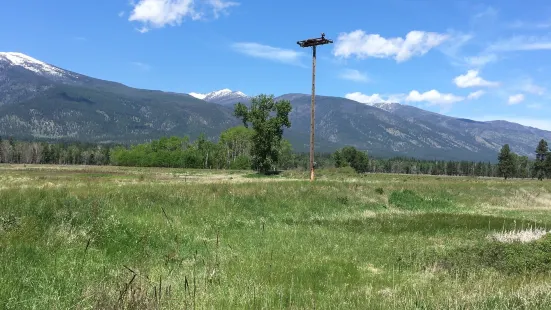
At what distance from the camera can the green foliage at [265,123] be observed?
248 feet

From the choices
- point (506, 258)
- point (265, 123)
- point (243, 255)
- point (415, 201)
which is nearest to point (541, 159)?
point (265, 123)

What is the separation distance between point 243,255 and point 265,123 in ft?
210

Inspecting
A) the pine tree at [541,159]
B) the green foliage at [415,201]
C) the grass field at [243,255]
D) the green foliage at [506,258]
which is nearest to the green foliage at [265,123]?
the green foliage at [415,201]

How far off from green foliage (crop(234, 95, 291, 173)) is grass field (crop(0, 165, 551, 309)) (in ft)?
156

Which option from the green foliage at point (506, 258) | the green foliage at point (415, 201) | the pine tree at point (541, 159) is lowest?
the green foliage at point (415, 201)

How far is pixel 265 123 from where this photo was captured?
247 ft

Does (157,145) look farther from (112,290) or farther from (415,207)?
(112,290)

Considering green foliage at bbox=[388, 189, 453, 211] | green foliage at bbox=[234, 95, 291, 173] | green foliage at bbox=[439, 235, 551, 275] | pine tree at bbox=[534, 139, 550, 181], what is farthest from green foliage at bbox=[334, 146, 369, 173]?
green foliage at bbox=[439, 235, 551, 275]

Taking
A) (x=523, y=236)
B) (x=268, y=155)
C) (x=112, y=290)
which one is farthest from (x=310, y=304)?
(x=268, y=155)

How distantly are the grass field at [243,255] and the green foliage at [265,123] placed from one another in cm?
4749

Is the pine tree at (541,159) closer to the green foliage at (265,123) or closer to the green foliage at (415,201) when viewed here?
the green foliage at (265,123)

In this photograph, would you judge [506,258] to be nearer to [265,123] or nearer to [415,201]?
[415,201]

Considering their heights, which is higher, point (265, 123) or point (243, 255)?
point (265, 123)

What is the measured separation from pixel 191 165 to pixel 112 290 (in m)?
141
